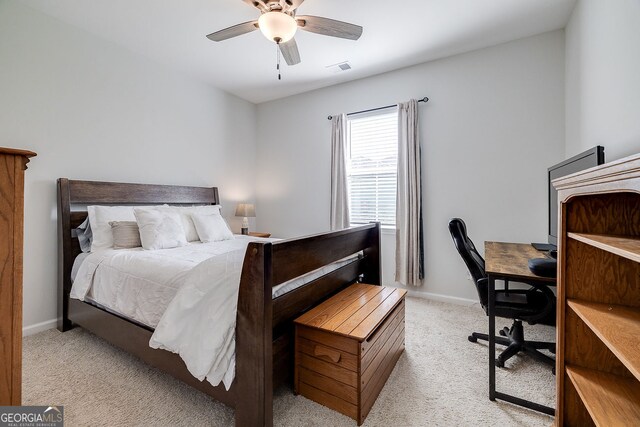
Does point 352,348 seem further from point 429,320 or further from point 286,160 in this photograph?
point 286,160

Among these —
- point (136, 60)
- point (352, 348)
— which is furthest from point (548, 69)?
point (136, 60)

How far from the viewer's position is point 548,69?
271cm

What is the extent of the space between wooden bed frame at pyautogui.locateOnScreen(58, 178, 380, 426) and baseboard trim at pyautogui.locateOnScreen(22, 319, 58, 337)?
6cm

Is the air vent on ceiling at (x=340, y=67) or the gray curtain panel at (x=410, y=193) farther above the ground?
the air vent on ceiling at (x=340, y=67)

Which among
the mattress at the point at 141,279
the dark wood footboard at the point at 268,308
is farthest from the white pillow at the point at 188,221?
the dark wood footboard at the point at 268,308

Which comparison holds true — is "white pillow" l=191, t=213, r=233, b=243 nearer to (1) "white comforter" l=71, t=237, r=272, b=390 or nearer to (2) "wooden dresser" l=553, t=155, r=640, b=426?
(1) "white comforter" l=71, t=237, r=272, b=390

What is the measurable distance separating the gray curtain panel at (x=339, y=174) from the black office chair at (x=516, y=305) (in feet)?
5.99

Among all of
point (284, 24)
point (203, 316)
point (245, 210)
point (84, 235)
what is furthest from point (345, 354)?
point (245, 210)

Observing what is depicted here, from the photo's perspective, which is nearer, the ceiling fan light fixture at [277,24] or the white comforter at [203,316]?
the white comforter at [203,316]

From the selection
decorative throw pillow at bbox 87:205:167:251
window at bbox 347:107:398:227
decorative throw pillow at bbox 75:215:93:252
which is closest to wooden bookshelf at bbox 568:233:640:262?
window at bbox 347:107:398:227

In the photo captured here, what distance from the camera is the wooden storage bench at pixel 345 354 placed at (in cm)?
142

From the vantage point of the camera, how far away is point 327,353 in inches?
58.4

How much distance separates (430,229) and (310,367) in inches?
91.8

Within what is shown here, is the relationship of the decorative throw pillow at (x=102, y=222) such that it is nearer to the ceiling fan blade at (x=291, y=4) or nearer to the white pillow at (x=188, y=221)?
the white pillow at (x=188, y=221)
